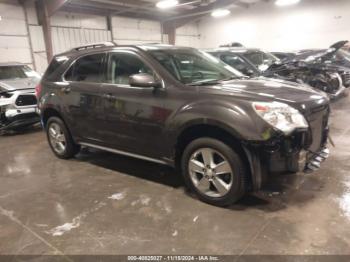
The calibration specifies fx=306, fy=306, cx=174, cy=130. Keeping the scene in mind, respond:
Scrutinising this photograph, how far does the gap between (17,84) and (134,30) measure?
1017 centimetres

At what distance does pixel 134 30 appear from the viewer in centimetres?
1600

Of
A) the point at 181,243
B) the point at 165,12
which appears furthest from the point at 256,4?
the point at 181,243

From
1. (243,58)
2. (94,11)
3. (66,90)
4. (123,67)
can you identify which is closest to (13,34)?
(94,11)

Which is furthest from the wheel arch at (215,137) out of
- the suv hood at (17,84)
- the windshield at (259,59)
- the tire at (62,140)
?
the windshield at (259,59)

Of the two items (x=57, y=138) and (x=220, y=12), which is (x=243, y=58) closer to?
(x=57, y=138)

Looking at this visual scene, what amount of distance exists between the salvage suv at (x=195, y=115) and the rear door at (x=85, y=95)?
0.01m

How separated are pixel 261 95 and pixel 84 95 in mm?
2214

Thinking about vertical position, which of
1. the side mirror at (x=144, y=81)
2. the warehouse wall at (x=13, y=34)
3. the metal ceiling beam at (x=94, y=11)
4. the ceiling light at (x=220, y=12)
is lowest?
the side mirror at (x=144, y=81)

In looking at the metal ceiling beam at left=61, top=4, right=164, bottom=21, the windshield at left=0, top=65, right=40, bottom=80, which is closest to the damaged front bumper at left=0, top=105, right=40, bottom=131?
the windshield at left=0, top=65, right=40, bottom=80

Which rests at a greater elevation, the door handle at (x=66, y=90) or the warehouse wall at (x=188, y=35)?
the warehouse wall at (x=188, y=35)

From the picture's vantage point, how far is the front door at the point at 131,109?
3111 mm

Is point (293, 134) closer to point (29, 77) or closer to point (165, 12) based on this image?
point (29, 77)

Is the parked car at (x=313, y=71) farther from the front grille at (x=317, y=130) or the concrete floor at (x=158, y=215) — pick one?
the front grille at (x=317, y=130)

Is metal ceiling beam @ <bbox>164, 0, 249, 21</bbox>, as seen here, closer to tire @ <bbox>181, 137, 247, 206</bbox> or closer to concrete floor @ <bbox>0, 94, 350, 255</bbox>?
concrete floor @ <bbox>0, 94, 350, 255</bbox>
